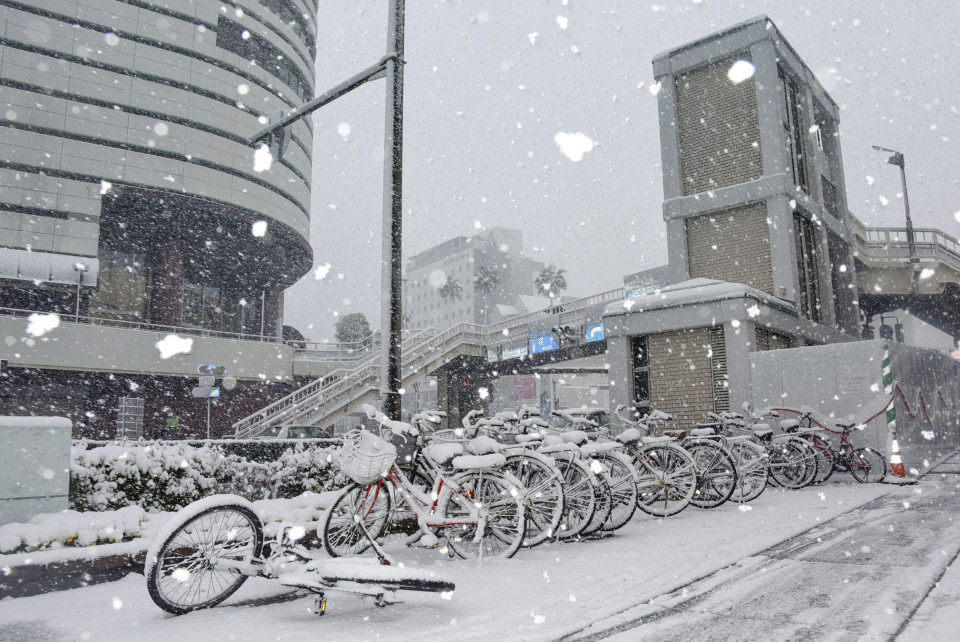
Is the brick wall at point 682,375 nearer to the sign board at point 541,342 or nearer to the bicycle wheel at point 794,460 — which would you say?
the bicycle wheel at point 794,460

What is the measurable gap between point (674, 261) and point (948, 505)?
13.7m

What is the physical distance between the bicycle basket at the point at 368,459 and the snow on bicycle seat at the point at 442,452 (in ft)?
1.81

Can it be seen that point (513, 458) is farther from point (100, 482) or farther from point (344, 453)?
point (100, 482)

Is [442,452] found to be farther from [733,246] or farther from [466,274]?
[466,274]

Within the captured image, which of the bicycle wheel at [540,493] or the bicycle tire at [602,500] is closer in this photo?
the bicycle wheel at [540,493]

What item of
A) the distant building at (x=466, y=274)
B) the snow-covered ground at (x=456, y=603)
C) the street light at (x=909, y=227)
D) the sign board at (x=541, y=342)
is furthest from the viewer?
the distant building at (x=466, y=274)

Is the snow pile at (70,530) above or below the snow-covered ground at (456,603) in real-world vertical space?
above

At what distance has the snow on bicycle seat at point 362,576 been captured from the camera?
3654mm

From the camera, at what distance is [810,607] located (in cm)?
372

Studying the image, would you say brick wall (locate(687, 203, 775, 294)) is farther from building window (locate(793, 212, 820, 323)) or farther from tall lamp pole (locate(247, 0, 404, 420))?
tall lamp pole (locate(247, 0, 404, 420))

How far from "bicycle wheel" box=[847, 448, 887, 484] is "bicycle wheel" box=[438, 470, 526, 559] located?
7.51 meters

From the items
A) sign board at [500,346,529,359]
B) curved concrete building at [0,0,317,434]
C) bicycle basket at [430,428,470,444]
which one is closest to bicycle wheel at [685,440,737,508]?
bicycle basket at [430,428,470,444]

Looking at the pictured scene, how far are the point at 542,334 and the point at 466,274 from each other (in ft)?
380

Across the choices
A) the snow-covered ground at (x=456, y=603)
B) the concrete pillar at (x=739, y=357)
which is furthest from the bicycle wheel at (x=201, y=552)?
Result: the concrete pillar at (x=739, y=357)
